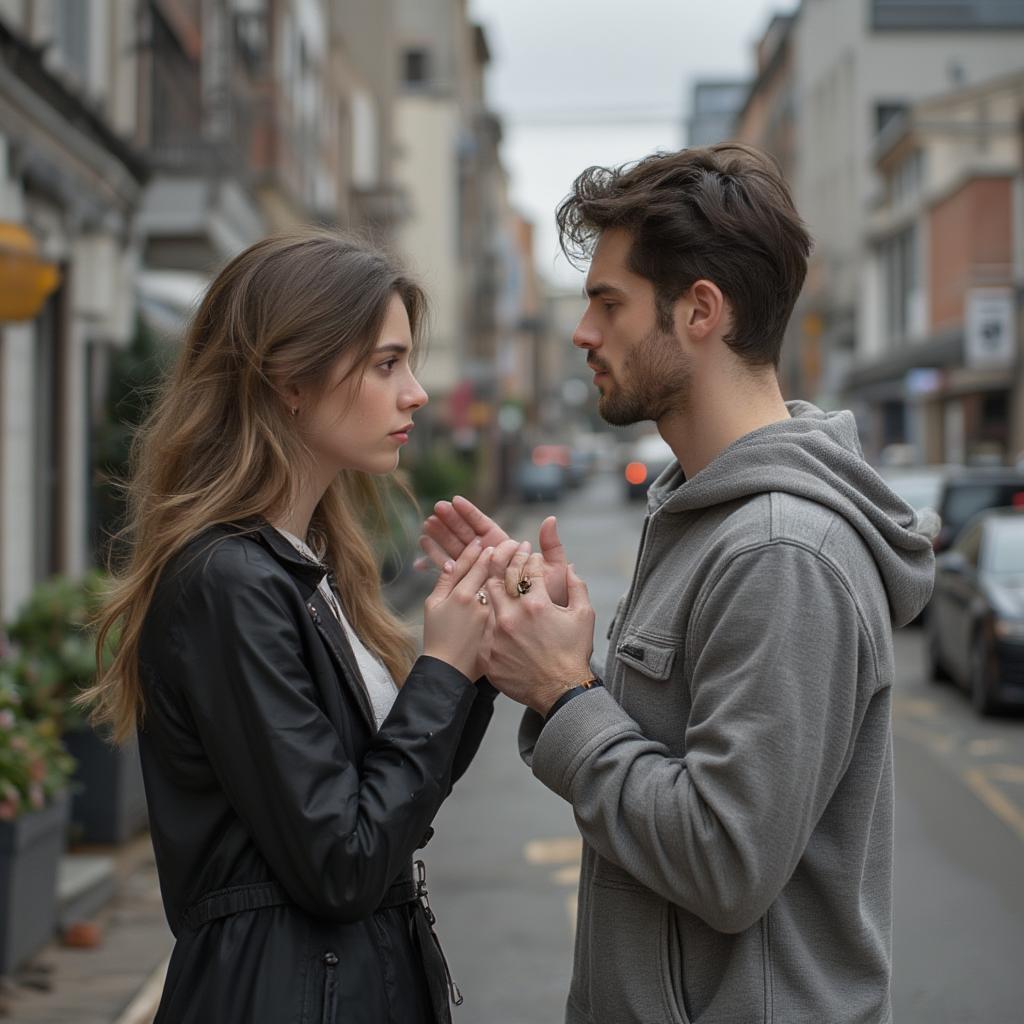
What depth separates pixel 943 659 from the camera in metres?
13.8

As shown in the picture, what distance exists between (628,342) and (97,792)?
6137 mm

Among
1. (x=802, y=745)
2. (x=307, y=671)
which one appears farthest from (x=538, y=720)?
(x=802, y=745)

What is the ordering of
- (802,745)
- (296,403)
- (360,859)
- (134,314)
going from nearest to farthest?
(802,745)
(360,859)
(296,403)
(134,314)

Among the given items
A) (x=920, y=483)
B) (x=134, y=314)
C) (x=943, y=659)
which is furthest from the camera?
(x=920, y=483)

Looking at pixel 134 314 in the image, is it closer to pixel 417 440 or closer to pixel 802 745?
pixel 802 745

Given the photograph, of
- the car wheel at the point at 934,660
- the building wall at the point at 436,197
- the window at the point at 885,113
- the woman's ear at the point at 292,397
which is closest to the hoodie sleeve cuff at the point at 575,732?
the woman's ear at the point at 292,397

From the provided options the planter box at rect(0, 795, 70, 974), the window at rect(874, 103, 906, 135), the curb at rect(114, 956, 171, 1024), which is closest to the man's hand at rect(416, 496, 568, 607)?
the curb at rect(114, 956, 171, 1024)

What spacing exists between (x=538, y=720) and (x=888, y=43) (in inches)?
2284

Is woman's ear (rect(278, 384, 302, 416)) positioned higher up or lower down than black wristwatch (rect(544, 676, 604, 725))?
higher up

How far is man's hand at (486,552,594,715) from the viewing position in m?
2.37

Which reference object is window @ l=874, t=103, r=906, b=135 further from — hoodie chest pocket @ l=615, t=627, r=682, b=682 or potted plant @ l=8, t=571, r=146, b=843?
hoodie chest pocket @ l=615, t=627, r=682, b=682

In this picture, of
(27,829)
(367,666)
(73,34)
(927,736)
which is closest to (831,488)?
(367,666)

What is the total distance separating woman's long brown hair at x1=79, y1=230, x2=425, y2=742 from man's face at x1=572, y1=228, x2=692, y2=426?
1.28 feet

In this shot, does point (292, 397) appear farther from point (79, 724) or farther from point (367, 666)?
point (79, 724)
